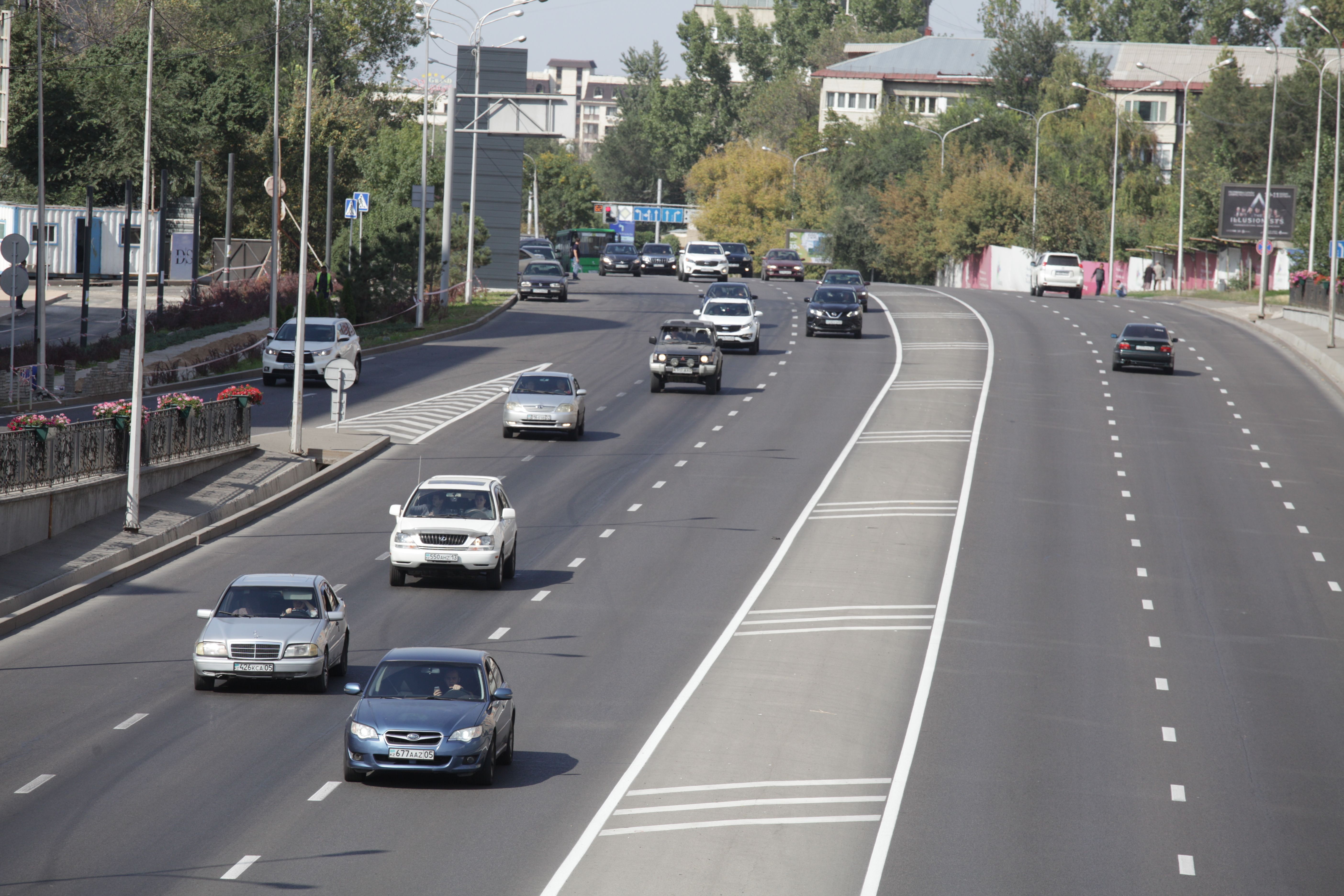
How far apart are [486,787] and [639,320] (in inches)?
1876

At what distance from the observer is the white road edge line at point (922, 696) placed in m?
14.1

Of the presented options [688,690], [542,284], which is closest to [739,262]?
[542,284]

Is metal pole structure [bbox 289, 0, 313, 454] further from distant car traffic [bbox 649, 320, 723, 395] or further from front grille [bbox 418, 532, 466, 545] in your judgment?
distant car traffic [bbox 649, 320, 723, 395]

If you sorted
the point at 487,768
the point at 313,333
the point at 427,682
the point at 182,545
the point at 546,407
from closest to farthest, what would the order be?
1. the point at 487,768
2. the point at 427,682
3. the point at 182,545
4. the point at 546,407
5. the point at 313,333

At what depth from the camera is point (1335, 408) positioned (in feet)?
146

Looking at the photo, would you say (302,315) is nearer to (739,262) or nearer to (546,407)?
(546,407)

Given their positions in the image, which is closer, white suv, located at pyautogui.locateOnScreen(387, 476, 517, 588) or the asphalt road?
the asphalt road

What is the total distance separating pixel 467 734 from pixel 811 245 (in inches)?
4160

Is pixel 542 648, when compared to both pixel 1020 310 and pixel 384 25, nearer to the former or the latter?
pixel 1020 310

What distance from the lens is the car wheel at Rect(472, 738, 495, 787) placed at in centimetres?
1543

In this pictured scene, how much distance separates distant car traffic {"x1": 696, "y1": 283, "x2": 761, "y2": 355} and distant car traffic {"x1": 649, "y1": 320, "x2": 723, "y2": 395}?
619cm

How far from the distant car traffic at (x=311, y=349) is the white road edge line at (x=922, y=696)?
1825 cm

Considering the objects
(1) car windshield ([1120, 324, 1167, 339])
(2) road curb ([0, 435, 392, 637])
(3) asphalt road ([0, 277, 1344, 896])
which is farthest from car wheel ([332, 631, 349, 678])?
(1) car windshield ([1120, 324, 1167, 339])

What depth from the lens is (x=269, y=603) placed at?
19297mm
